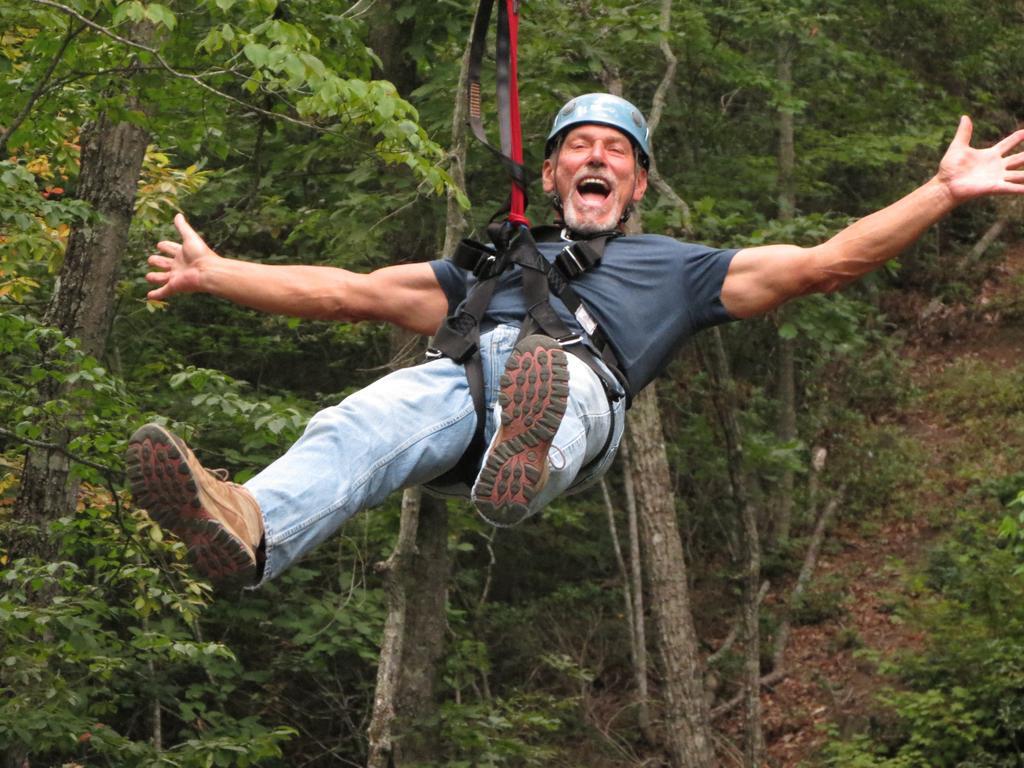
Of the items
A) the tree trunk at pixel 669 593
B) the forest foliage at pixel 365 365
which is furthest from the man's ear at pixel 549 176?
the tree trunk at pixel 669 593

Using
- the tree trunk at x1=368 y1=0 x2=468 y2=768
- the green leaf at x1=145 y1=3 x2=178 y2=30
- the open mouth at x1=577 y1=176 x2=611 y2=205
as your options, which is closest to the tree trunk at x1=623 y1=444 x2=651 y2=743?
the tree trunk at x1=368 y1=0 x2=468 y2=768

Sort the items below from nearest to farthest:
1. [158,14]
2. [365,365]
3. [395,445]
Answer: [395,445] < [158,14] < [365,365]

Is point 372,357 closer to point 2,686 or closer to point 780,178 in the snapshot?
point 780,178

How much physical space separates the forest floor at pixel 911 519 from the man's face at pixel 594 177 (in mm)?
8276

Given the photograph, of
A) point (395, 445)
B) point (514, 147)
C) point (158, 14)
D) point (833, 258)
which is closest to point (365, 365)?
point (158, 14)

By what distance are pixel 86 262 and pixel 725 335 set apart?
27.6 ft

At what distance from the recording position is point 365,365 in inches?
468

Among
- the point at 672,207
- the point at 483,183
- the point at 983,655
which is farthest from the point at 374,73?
the point at 983,655

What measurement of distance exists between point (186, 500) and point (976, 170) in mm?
2185

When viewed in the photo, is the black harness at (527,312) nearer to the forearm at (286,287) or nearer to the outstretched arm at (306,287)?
the outstretched arm at (306,287)

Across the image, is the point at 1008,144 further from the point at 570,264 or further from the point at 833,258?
the point at 570,264

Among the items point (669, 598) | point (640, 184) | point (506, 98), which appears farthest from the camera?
point (669, 598)

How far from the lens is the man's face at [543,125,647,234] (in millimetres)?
4359

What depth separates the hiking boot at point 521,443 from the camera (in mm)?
Answer: 3469
